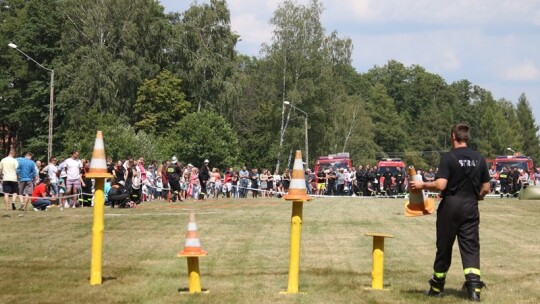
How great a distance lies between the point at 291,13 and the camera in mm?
81750

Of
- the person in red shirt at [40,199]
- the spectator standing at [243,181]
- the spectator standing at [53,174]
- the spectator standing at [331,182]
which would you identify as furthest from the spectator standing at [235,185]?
the person in red shirt at [40,199]

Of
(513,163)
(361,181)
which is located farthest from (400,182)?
(513,163)

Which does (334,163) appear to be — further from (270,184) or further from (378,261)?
(378,261)

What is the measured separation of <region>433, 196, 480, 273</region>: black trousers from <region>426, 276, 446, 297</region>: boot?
12 centimetres

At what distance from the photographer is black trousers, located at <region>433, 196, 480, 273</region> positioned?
10625 millimetres

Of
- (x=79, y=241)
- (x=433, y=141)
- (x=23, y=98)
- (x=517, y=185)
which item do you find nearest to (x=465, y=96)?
(x=433, y=141)

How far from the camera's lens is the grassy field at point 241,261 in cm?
1059

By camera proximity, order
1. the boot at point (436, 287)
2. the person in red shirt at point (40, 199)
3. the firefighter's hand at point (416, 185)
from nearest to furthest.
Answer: the boot at point (436, 287), the firefighter's hand at point (416, 185), the person in red shirt at point (40, 199)

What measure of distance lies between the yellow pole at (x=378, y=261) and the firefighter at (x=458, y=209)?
2.35 ft

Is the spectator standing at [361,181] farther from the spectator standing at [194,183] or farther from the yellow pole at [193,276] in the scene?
the yellow pole at [193,276]

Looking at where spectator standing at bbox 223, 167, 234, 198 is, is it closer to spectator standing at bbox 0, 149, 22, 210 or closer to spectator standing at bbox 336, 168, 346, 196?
spectator standing at bbox 336, 168, 346, 196

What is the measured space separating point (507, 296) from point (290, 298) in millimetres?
2619

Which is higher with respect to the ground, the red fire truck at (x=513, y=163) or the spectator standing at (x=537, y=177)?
the red fire truck at (x=513, y=163)

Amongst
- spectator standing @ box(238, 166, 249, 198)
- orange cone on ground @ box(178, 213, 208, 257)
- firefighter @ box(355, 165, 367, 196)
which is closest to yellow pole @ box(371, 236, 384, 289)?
orange cone on ground @ box(178, 213, 208, 257)
